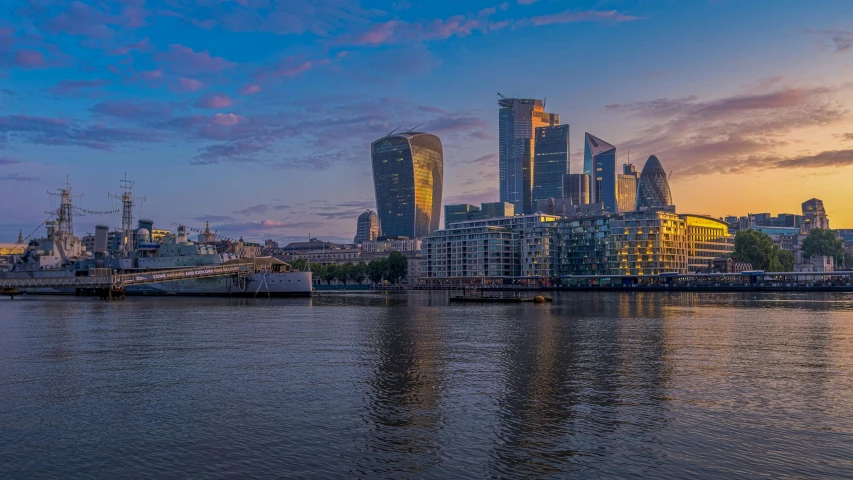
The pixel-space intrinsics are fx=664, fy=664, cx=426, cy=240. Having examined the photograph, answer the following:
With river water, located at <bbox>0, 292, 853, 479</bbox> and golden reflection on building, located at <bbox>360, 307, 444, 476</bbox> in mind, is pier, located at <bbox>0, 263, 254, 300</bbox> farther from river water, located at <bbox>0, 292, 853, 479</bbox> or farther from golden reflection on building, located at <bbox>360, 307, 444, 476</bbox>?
golden reflection on building, located at <bbox>360, 307, 444, 476</bbox>

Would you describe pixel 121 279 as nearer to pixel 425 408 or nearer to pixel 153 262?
pixel 153 262

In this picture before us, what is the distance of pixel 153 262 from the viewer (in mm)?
141375

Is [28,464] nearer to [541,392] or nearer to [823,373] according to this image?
[541,392]

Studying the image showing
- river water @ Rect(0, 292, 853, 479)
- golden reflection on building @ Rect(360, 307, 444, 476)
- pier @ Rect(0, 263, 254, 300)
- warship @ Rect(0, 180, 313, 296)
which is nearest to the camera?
river water @ Rect(0, 292, 853, 479)

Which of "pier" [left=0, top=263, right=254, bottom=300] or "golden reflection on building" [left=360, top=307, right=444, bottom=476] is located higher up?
"pier" [left=0, top=263, right=254, bottom=300]

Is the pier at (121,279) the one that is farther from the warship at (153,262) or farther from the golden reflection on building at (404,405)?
the golden reflection on building at (404,405)

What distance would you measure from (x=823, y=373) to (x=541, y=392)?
16088mm

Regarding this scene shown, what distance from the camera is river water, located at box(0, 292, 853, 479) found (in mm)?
18672

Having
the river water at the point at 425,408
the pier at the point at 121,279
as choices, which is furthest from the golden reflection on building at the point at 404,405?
the pier at the point at 121,279

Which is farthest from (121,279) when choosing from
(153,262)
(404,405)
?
(404,405)

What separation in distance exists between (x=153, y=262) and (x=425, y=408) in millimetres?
129770

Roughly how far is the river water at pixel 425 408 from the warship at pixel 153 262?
8809 centimetres

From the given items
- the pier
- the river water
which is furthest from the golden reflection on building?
the pier

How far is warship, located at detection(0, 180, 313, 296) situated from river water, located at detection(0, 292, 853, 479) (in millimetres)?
88092
